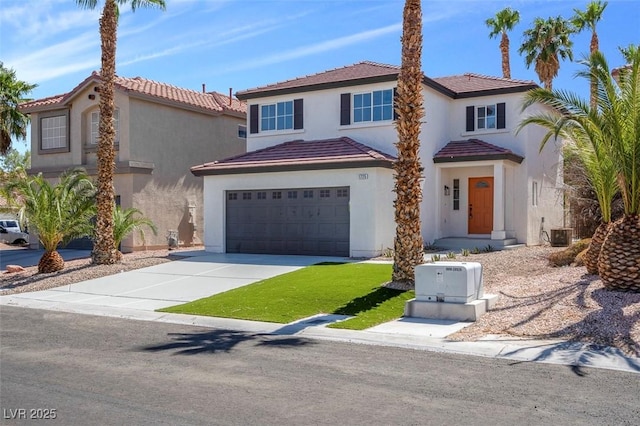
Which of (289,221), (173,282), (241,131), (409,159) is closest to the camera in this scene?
(409,159)

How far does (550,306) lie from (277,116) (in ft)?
50.4

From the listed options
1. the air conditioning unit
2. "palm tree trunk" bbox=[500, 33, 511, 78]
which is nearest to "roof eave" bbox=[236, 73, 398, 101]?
the air conditioning unit

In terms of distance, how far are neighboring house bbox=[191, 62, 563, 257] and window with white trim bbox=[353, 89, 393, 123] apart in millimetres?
35

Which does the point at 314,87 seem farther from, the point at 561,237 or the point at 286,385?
the point at 286,385

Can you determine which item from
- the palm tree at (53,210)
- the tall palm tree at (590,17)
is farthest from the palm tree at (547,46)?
the palm tree at (53,210)

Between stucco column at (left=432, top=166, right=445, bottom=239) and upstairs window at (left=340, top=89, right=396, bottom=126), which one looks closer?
upstairs window at (left=340, top=89, right=396, bottom=126)

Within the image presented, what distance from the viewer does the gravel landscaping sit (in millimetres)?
9580

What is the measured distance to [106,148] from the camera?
765 inches

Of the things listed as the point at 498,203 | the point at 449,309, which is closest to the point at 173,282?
the point at 449,309

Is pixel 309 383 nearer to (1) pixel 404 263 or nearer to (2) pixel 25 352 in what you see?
(2) pixel 25 352

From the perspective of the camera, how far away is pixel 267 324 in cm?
1113

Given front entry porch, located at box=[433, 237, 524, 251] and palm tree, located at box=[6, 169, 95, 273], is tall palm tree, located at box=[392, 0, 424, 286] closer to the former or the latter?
front entry porch, located at box=[433, 237, 524, 251]

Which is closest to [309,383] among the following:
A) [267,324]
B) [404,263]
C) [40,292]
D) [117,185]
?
[267,324]

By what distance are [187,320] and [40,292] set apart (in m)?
6.26
